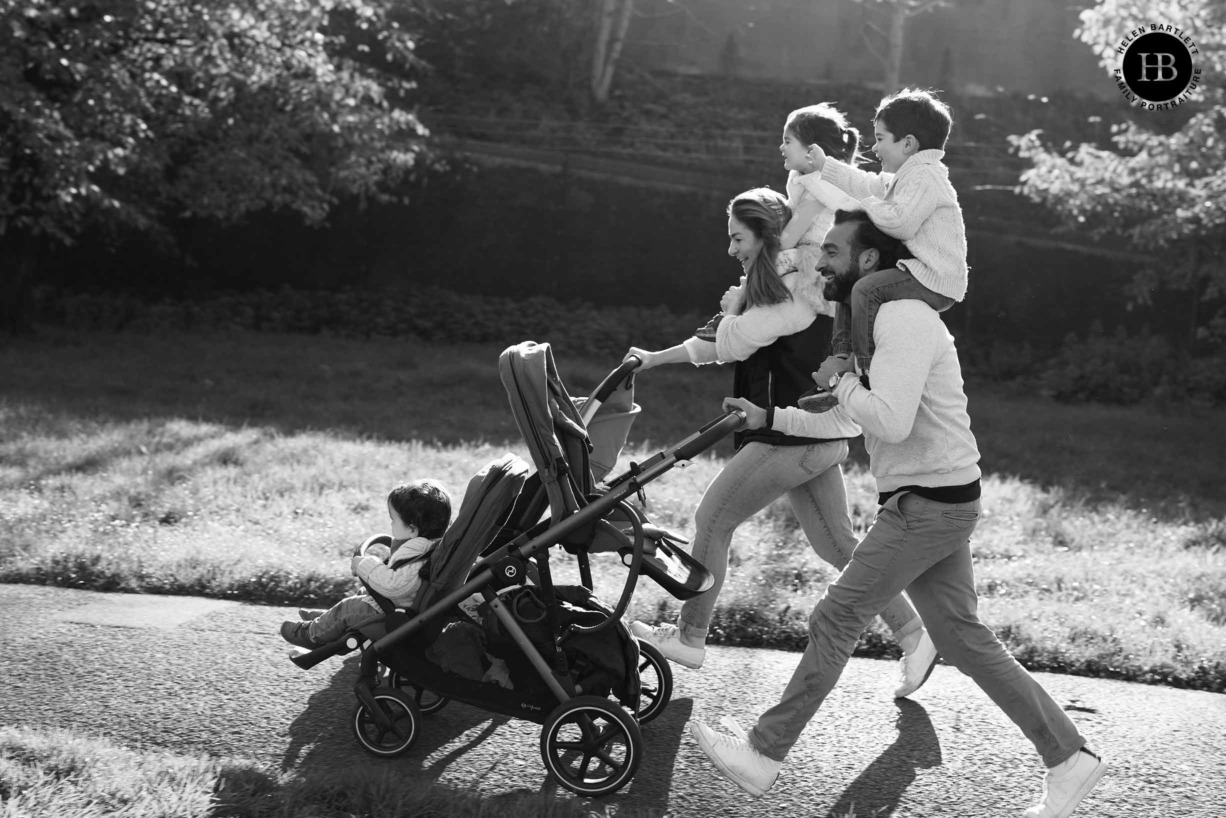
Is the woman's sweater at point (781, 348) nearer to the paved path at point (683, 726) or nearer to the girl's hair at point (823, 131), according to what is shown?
the girl's hair at point (823, 131)

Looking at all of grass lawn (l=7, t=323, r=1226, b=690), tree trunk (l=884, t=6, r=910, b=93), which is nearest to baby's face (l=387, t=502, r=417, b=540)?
grass lawn (l=7, t=323, r=1226, b=690)

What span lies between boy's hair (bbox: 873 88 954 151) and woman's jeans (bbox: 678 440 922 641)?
1240 mm

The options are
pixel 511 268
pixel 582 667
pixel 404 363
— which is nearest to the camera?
pixel 582 667

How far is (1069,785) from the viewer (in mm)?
3516

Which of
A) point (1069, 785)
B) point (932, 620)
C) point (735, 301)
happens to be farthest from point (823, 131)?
point (1069, 785)

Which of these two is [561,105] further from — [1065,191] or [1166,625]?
[1166,625]

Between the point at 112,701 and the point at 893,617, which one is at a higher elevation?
the point at 893,617

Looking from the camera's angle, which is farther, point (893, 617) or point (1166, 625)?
point (1166, 625)

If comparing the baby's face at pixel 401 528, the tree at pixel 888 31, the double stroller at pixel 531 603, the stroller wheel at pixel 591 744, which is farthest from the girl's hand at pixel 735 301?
the tree at pixel 888 31

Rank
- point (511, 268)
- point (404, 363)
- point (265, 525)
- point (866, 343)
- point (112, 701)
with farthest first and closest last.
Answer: point (511, 268) → point (404, 363) → point (265, 525) → point (112, 701) → point (866, 343)

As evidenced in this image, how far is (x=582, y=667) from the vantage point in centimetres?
397

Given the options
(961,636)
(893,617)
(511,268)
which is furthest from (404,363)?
(961,636)

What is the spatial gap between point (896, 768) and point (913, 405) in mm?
1279

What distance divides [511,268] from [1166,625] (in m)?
12.5
